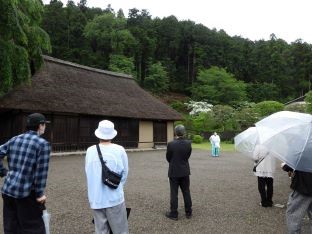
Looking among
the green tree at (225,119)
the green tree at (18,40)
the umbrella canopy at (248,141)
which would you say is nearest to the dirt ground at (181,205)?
the umbrella canopy at (248,141)

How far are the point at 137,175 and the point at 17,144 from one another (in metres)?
8.93

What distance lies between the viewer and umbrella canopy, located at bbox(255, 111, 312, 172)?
4.70 m

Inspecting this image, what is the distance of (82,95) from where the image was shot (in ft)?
77.8

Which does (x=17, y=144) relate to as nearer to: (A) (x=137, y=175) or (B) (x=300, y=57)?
(A) (x=137, y=175)

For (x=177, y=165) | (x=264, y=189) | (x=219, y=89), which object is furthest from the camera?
(x=219, y=89)

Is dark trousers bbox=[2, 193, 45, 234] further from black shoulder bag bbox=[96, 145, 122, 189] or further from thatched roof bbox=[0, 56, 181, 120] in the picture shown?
thatched roof bbox=[0, 56, 181, 120]

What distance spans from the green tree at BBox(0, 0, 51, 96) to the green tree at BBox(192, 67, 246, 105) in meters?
37.6

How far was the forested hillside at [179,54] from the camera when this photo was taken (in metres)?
55.6

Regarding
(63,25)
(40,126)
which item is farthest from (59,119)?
(63,25)

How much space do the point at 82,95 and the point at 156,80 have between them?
122 ft

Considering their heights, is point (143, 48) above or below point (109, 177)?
above

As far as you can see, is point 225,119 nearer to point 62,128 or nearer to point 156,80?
point 156,80

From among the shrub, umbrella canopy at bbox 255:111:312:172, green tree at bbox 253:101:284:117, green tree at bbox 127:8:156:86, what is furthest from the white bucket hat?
green tree at bbox 127:8:156:86

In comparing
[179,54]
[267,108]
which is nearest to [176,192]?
[267,108]
